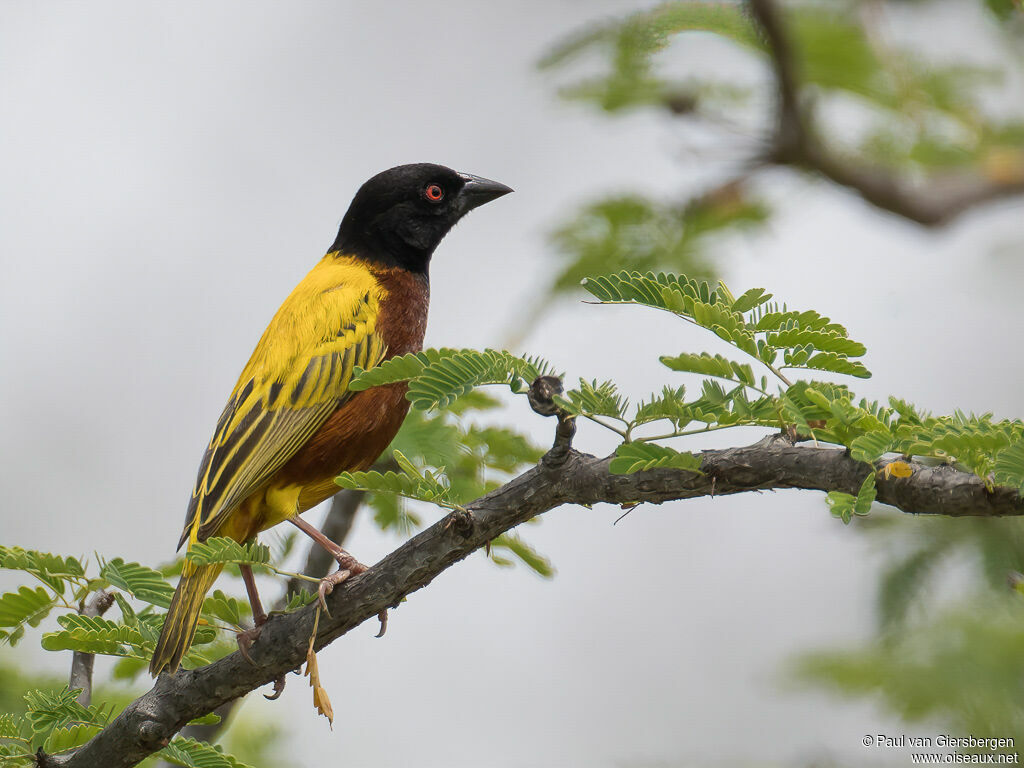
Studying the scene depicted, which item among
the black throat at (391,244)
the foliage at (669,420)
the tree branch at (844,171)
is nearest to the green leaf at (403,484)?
the foliage at (669,420)

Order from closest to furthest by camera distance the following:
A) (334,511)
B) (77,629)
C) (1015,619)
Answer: (77,629)
(1015,619)
(334,511)

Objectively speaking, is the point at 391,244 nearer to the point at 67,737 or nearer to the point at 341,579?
the point at 341,579

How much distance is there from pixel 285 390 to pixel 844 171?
8.32 ft

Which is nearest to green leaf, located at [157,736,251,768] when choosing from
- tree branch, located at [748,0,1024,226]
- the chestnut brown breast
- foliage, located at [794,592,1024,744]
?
the chestnut brown breast

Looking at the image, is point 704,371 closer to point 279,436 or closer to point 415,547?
point 415,547

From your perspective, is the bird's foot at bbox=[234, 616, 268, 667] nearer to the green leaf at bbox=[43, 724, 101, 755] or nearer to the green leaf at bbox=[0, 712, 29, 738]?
the green leaf at bbox=[43, 724, 101, 755]

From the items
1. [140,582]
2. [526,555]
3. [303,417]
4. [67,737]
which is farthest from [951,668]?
[67,737]

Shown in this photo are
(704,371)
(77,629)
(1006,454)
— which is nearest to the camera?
(1006,454)

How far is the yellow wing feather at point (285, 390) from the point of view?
395 centimetres

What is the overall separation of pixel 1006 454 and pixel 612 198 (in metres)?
3.21

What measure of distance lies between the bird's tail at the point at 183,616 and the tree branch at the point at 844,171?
2.68 m

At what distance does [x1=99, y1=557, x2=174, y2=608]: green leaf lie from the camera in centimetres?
336

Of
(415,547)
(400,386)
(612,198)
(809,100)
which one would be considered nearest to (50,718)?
(415,547)

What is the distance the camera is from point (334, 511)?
491 cm
